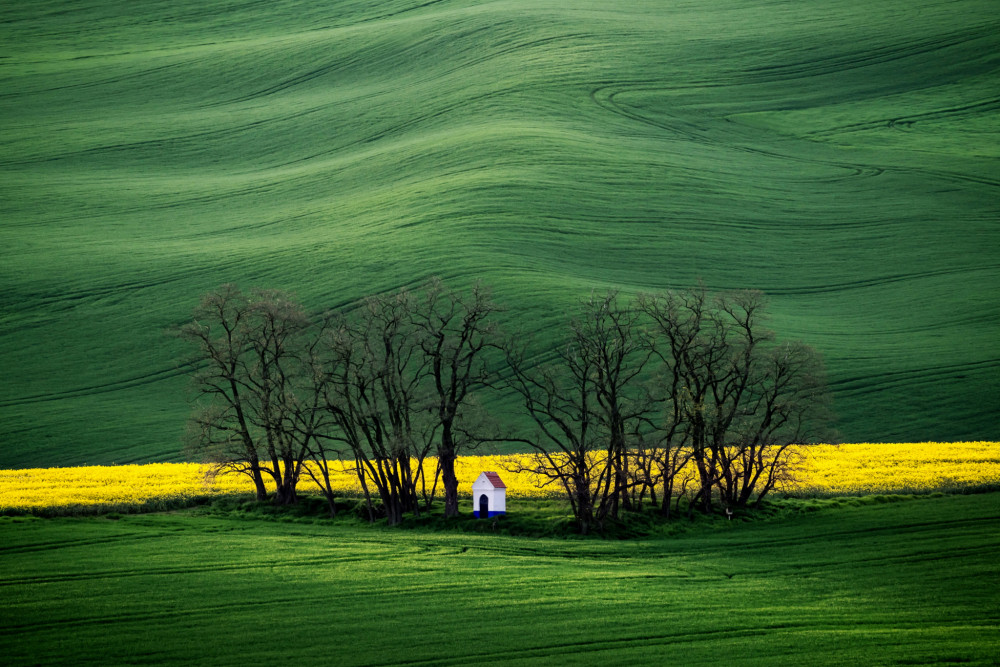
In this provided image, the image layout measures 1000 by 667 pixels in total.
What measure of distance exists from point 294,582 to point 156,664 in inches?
216

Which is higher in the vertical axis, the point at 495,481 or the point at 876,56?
the point at 876,56

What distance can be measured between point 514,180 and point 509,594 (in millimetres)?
48310

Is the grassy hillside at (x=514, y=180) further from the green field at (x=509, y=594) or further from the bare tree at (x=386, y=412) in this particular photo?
the green field at (x=509, y=594)

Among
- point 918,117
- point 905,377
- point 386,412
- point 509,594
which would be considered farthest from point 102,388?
point 918,117

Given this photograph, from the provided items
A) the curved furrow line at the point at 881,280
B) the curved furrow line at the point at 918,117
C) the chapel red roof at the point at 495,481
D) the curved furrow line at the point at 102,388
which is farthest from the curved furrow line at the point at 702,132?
the chapel red roof at the point at 495,481

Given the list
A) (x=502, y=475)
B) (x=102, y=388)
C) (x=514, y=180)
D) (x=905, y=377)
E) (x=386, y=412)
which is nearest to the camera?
(x=386, y=412)

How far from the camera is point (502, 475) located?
129ft

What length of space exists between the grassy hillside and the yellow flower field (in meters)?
3.53

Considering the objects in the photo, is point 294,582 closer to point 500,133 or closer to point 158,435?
point 158,435

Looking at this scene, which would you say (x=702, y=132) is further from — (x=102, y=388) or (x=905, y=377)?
(x=102, y=388)

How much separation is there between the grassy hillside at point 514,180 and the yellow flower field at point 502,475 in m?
3.53

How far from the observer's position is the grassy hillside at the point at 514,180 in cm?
5250

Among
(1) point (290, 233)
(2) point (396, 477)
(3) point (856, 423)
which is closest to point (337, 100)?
(1) point (290, 233)

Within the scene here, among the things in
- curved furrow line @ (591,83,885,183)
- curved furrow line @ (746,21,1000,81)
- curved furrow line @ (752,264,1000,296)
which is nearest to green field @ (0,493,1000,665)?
curved furrow line @ (752,264,1000,296)
